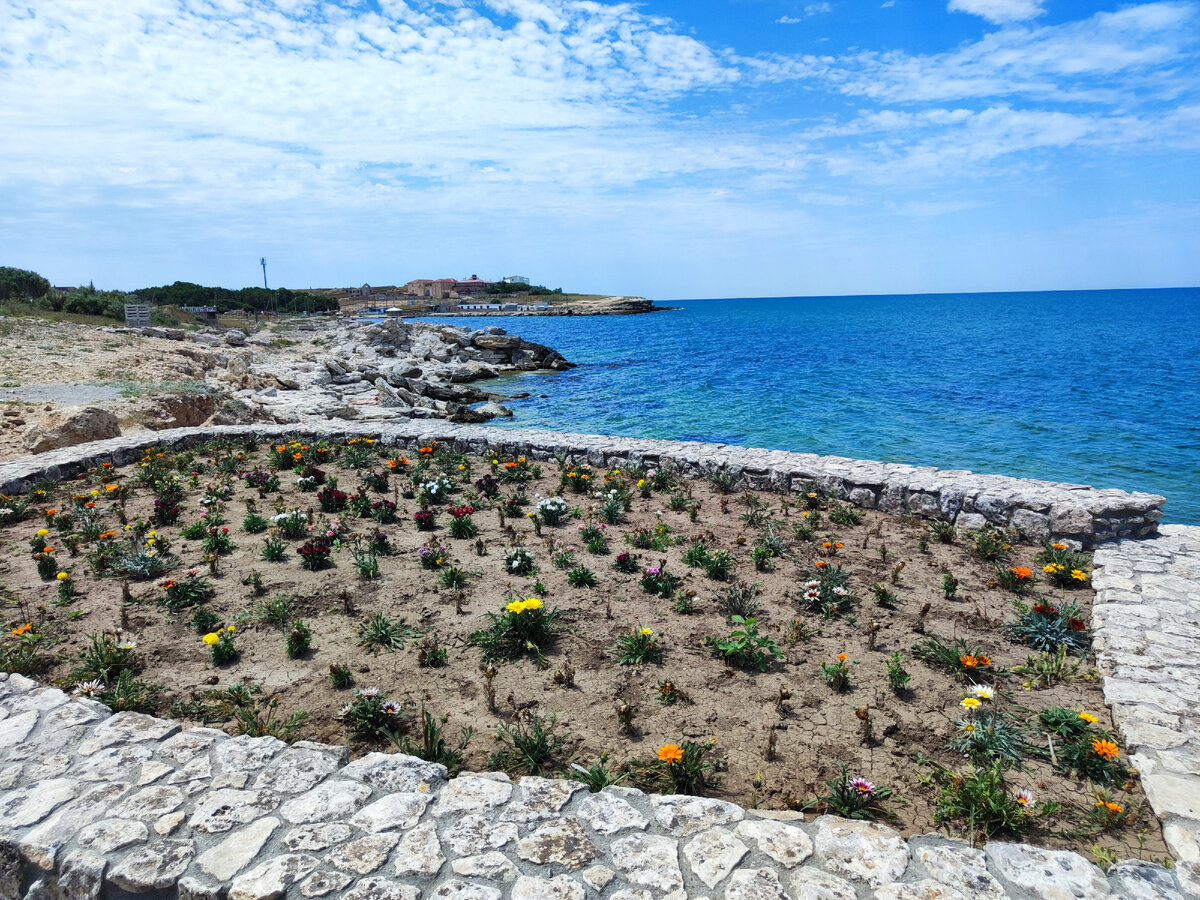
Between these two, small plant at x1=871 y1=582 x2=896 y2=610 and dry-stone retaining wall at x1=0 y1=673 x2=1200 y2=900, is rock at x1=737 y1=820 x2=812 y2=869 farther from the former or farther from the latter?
small plant at x1=871 y1=582 x2=896 y2=610

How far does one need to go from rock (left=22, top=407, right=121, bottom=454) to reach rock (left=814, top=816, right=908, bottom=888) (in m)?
13.4

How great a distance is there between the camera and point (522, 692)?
4793mm

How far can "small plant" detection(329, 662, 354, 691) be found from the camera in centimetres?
481

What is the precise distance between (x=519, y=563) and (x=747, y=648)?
252 cm

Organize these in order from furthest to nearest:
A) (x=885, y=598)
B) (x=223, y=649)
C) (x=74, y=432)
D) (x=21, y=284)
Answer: (x=21, y=284), (x=74, y=432), (x=885, y=598), (x=223, y=649)

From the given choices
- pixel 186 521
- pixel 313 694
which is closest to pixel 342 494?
pixel 186 521

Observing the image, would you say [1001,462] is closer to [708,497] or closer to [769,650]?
[708,497]

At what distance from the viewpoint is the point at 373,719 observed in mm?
4328

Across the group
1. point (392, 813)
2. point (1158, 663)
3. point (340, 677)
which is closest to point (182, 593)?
point (340, 677)

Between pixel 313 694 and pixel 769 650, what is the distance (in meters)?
3.47

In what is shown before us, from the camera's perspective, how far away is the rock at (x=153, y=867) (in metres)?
3.00

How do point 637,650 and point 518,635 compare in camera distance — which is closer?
point 637,650

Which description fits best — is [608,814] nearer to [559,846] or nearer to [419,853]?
[559,846]

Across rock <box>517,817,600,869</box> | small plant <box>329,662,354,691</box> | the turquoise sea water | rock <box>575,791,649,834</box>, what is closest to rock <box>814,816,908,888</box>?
rock <box>575,791,649,834</box>
